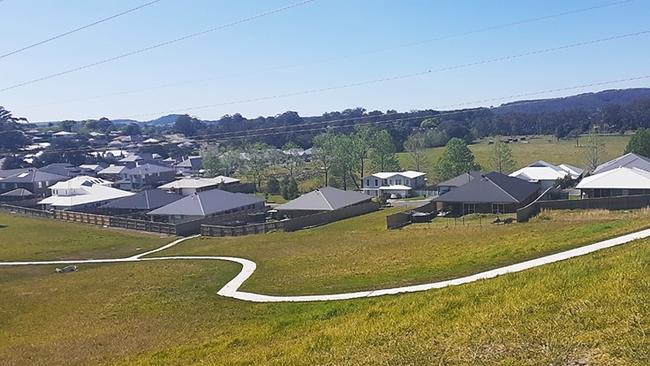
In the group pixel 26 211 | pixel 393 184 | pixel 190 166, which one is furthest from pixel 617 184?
pixel 190 166

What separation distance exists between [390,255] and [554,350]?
2147 cm

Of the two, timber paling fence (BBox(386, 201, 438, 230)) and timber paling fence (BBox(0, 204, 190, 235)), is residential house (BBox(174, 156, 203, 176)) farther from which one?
timber paling fence (BBox(386, 201, 438, 230))

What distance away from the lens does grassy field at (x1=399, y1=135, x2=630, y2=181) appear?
109750 mm

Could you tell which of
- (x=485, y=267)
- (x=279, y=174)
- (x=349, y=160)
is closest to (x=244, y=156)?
(x=279, y=174)

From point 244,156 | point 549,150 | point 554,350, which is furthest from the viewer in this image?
point 549,150

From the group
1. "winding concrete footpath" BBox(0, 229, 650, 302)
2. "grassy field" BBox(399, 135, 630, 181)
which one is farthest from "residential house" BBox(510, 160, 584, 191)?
"winding concrete footpath" BBox(0, 229, 650, 302)

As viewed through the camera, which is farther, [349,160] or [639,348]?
[349,160]

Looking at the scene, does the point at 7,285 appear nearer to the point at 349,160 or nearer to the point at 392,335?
the point at 392,335

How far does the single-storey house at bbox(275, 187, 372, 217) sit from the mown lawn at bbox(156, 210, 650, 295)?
889 centimetres

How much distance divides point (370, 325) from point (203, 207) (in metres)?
47.2

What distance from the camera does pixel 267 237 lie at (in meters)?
47.7

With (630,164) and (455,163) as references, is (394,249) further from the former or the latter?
(455,163)

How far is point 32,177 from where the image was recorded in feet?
304

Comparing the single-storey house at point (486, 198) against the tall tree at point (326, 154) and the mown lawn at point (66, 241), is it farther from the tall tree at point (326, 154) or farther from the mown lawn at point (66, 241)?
the tall tree at point (326, 154)
